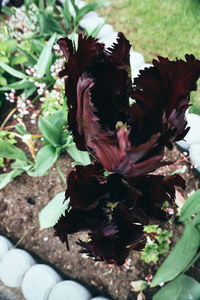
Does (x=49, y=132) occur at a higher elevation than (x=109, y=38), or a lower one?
lower

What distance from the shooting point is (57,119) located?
1479 millimetres

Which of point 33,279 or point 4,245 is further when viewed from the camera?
point 4,245

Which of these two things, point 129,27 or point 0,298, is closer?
point 0,298

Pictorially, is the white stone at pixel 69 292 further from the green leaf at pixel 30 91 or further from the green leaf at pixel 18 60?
the green leaf at pixel 18 60

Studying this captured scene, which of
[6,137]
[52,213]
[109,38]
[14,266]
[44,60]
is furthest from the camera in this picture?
[109,38]

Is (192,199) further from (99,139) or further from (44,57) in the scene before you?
(44,57)

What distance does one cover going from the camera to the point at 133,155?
593 millimetres

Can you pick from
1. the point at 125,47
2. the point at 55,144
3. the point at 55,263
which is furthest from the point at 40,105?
the point at 125,47

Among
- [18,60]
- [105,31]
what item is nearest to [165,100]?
[18,60]

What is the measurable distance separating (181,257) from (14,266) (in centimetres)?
82

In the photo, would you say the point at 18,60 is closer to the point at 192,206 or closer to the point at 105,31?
the point at 105,31

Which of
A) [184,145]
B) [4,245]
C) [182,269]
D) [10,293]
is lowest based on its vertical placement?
[10,293]

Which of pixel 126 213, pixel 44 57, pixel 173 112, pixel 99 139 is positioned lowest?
pixel 44 57

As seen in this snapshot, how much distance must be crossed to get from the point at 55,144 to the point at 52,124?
0.33 feet
